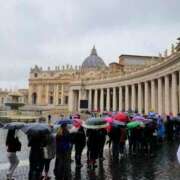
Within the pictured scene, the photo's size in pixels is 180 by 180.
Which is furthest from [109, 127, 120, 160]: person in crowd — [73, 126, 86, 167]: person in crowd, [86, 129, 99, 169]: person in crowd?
[73, 126, 86, 167]: person in crowd

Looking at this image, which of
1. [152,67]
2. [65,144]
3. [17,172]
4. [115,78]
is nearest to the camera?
[65,144]

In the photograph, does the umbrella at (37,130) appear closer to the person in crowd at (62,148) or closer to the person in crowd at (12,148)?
the person in crowd at (12,148)

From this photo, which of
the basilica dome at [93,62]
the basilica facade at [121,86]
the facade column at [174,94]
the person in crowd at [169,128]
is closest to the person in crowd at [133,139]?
the person in crowd at [169,128]

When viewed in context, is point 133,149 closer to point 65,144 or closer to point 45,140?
point 65,144

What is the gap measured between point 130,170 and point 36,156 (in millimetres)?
4105

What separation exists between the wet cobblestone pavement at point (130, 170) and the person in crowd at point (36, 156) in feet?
4.03

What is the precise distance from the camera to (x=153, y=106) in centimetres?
5431

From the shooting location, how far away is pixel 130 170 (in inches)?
479

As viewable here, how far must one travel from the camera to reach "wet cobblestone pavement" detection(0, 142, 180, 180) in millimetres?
10961

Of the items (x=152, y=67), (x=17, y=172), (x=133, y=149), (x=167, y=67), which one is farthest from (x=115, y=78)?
(x=17, y=172)

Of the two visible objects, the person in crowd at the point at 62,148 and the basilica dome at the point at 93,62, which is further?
the basilica dome at the point at 93,62

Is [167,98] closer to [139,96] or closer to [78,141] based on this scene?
[139,96]

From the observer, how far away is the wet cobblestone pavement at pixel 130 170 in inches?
432

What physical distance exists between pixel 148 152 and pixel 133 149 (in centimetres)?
93
